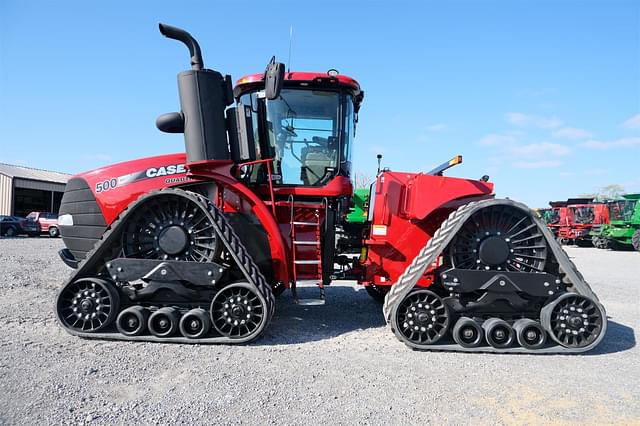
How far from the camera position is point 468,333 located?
461 cm

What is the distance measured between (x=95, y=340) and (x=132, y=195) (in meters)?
1.68

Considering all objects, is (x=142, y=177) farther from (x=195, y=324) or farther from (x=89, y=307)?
(x=195, y=324)

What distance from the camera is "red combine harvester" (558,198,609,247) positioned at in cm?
2606

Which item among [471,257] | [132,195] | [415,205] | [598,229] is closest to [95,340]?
[132,195]

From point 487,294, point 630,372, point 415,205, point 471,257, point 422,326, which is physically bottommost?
point 630,372

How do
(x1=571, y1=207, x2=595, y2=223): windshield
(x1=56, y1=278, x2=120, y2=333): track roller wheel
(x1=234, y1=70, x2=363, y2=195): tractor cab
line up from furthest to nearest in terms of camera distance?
(x1=571, y1=207, x2=595, y2=223): windshield → (x1=234, y1=70, x2=363, y2=195): tractor cab → (x1=56, y1=278, x2=120, y2=333): track roller wheel

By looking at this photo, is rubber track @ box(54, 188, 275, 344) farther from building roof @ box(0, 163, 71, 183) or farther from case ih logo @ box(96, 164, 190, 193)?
building roof @ box(0, 163, 71, 183)

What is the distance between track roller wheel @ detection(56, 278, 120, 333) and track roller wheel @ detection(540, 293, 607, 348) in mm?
4755

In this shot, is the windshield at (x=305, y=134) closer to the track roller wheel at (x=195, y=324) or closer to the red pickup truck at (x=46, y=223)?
the track roller wheel at (x=195, y=324)

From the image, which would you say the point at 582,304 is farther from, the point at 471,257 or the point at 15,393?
the point at 15,393

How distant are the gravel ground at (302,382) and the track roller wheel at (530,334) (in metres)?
0.14

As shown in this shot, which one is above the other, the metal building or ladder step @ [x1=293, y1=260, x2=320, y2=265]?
the metal building

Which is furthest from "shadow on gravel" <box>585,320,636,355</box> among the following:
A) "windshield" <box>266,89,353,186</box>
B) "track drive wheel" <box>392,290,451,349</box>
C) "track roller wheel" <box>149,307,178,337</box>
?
"track roller wheel" <box>149,307,178,337</box>

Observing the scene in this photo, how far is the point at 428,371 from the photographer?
4.01m
